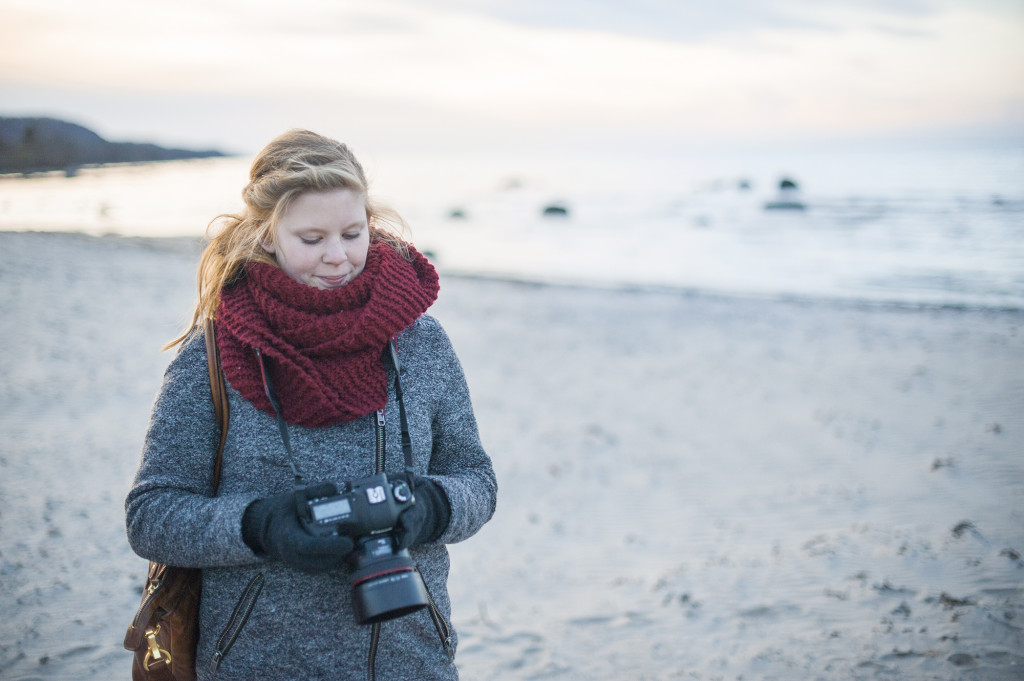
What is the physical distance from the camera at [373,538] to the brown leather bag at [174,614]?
38 centimetres

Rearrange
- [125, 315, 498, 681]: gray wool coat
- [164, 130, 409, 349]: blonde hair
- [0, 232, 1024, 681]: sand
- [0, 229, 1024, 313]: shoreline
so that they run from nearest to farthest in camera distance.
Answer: [125, 315, 498, 681]: gray wool coat, [164, 130, 409, 349]: blonde hair, [0, 232, 1024, 681]: sand, [0, 229, 1024, 313]: shoreline

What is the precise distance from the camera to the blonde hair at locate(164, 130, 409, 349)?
1652mm

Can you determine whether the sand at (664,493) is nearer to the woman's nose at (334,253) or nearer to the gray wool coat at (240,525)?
the gray wool coat at (240,525)

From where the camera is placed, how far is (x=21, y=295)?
867 centimetres

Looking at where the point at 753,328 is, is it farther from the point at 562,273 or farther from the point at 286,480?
the point at 286,480

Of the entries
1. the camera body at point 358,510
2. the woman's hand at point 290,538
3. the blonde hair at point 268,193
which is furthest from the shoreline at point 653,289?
the camera body at point 358,510

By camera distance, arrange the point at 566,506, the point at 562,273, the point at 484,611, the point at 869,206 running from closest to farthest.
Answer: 1. the point at 484,611
2. the point at 566,506
3. the point at 562,273
4. the point at 869,206

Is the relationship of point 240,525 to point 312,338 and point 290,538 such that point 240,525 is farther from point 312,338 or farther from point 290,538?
point 312,338

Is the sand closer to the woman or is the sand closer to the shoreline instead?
the shoreline

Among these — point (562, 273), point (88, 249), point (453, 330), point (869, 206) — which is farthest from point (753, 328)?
point (869, 206)

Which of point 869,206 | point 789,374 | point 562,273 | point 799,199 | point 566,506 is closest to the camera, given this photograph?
point 566,506

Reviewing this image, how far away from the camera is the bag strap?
34 centimetres

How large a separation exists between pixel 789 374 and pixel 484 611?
18.2 feet

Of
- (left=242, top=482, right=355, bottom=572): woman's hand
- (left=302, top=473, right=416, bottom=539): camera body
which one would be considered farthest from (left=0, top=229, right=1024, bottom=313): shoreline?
(left=302, top=473, right=416, bottom=539): camera body
